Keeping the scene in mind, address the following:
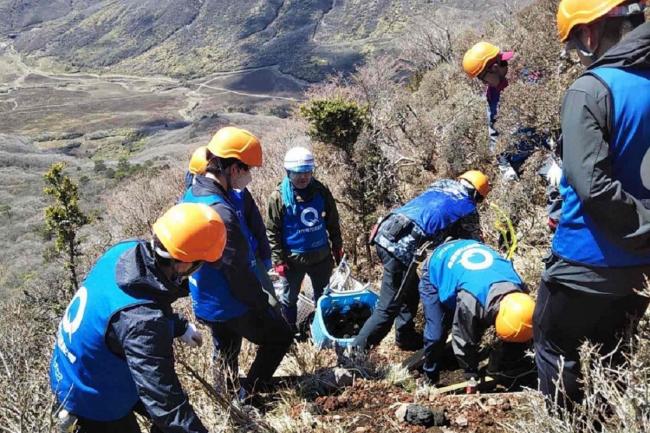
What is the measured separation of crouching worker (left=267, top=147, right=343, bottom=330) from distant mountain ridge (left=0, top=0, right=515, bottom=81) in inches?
3557

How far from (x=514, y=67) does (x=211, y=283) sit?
6305mm

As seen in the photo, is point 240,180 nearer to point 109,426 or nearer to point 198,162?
point 198,162

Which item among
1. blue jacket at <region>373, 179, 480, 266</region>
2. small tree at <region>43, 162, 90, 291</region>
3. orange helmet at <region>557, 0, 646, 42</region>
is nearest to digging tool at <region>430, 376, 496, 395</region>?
blue jacket at <region>373, 179, 480, 266</region>

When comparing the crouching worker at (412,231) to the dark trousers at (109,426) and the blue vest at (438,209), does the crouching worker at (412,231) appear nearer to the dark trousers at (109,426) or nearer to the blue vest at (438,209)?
the blue vest at (438,209)

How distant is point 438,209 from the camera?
392 centimetres

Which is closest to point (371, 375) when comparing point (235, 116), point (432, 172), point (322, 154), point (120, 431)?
point (120, 431)

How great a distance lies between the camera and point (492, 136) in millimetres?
6051

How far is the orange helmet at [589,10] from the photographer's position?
1.95m

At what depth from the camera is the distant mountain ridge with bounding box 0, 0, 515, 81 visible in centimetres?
10544

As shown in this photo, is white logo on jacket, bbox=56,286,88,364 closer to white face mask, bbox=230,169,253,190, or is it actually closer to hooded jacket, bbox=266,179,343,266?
A: white face mask, bbox=230,169,253,190

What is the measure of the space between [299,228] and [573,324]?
2795mm

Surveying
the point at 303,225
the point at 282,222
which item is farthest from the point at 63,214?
the point at 303,225

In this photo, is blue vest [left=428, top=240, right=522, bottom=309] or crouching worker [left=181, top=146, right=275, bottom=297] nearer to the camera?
blue vest [left=428, top=240, right=522, bottom=309]

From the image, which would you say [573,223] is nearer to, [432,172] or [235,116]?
[432,172]
